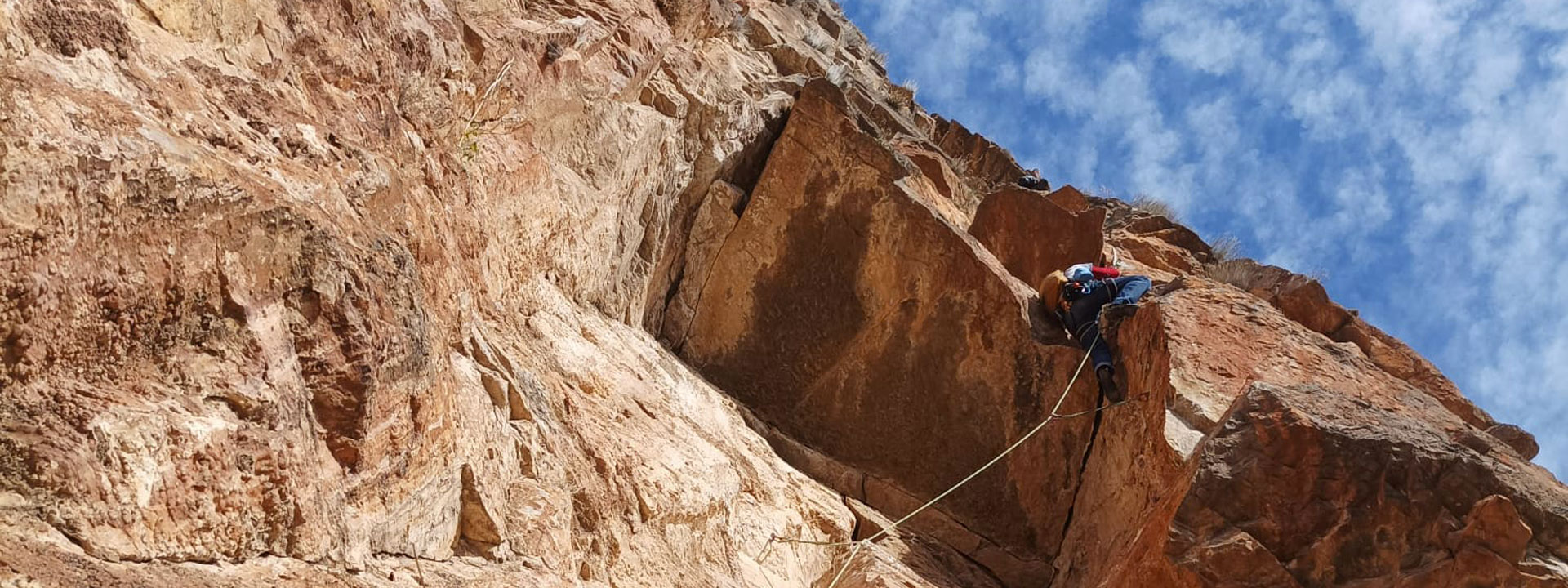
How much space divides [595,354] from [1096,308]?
416cm

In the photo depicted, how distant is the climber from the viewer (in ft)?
28.0

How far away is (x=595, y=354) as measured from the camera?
718cm

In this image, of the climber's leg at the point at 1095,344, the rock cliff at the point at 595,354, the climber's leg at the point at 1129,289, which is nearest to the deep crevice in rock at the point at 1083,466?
the rock cliff at the point at 595,354

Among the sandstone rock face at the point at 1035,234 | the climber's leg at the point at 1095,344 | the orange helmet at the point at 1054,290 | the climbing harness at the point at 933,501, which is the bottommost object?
the climbing harness at the point at 933,501

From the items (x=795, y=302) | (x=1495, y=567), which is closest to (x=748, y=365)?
(x=795, y=302)

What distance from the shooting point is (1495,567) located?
554 centimetres

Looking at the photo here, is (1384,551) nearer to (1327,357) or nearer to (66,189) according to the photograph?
(1327,357)

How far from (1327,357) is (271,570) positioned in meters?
8.04

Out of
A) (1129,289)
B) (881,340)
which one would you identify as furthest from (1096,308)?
(881,340)

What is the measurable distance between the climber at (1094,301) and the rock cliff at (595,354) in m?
0.14

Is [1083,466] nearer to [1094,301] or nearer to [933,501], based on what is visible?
[1094,301]

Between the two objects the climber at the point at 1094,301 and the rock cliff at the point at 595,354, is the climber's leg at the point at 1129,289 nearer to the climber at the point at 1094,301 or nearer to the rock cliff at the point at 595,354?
the climber at the point at 1094,301

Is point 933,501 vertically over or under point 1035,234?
under

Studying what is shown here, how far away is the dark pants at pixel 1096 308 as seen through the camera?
342 inches
